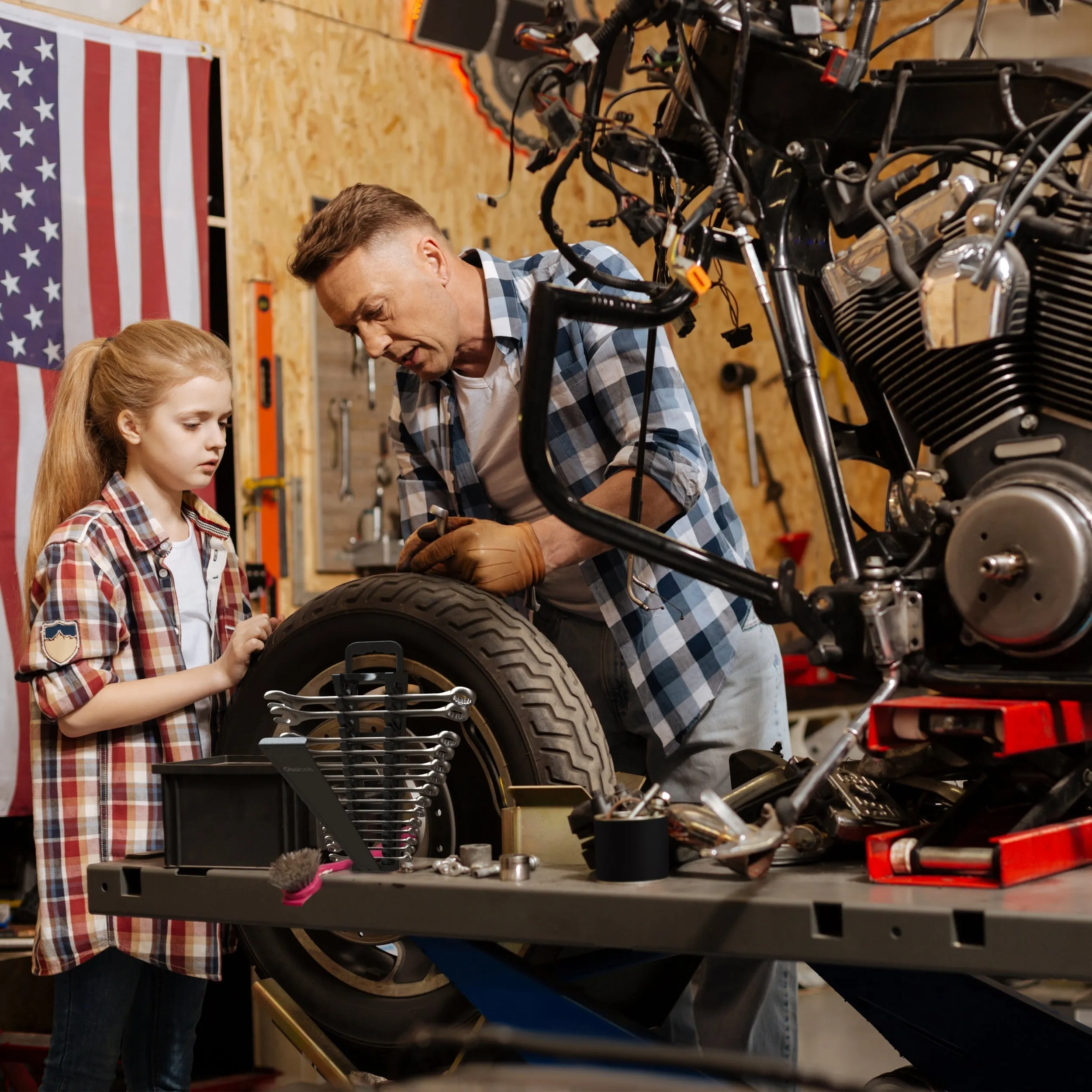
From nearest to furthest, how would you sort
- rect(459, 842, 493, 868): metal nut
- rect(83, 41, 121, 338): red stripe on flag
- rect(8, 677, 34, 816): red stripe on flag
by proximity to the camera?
1. rect(459, 842, 493, 868): metal nut
2. rect(8, 677, 34, 816): red stripe on flag
3. rect(83, 41, 121, 338): red stripe on flag

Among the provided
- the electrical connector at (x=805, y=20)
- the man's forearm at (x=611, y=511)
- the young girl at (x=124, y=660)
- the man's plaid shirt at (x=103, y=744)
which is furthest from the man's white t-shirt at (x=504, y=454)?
the electrical connector at (x=805, y=20)

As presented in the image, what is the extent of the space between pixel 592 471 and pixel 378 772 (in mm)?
693

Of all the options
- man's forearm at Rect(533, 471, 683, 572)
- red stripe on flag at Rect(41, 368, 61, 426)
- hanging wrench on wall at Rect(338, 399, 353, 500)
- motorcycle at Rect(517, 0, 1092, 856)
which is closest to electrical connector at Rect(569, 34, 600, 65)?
motorcycle at Rect(517, 0, 1092, 856)

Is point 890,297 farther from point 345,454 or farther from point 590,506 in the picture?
point 345,454

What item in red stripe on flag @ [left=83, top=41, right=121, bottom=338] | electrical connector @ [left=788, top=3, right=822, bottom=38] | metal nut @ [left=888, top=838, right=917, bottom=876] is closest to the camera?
metal nut @ [left=888, top=838, right=917, bottom=876]

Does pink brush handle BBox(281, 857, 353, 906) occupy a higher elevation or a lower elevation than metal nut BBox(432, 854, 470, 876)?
lower

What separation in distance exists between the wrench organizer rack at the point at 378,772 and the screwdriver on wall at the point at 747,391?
417 centimetres

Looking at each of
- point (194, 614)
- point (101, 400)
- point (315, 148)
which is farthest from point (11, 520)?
point (315, 148)

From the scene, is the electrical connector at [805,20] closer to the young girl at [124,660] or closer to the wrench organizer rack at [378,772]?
the wrench organizer rack at [378,772]

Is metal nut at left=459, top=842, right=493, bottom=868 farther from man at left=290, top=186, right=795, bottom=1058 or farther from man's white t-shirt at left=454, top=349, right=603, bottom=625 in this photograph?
man's white t-shirt at left=454, top=349, right=603, bottom=625

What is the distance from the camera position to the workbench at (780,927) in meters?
1.00

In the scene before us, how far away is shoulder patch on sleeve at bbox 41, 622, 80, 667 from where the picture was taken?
1750 millimetres

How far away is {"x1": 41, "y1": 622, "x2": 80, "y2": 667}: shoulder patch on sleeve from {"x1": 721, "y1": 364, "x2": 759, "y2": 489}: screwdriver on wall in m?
3.97

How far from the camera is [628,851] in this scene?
119 centimetres
